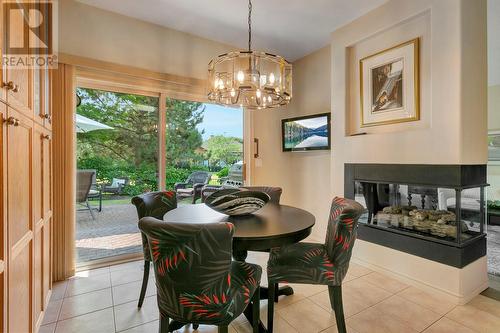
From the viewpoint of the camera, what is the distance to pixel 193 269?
1184 mm

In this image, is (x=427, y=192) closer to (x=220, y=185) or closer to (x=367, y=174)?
(x=367, y=174)

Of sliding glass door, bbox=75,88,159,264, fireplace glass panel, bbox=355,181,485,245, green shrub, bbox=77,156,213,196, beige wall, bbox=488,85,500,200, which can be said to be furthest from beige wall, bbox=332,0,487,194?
beige wall, bbox=488,85,500,200

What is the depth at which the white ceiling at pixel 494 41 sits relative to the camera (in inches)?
108

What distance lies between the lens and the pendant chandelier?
1.97 meters

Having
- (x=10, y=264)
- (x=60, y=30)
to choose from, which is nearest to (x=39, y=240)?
(x=10, y=264)

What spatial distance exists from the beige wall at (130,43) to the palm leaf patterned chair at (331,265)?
2644 mm

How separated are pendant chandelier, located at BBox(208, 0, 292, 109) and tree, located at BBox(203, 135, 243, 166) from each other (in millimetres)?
1354

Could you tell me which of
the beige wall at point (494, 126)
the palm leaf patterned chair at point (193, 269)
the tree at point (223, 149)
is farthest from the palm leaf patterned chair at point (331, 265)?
the beige wall at point (494, 126)

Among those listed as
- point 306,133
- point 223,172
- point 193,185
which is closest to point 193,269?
point 193,185

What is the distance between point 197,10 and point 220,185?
2244mm

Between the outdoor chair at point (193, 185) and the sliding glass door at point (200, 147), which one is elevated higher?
the sliding glass door at point (200, 147)

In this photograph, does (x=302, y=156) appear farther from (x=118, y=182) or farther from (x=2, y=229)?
(x=2, y=229)

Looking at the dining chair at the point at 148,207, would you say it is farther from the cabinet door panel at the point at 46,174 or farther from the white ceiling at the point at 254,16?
the white ceiling at the point at 254,16

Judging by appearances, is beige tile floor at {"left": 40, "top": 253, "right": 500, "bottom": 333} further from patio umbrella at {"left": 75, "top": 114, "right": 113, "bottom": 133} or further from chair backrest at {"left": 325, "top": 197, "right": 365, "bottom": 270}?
patio umbrella at {"left": 75, "top": 114, "right": 113, "bottom": 133}
